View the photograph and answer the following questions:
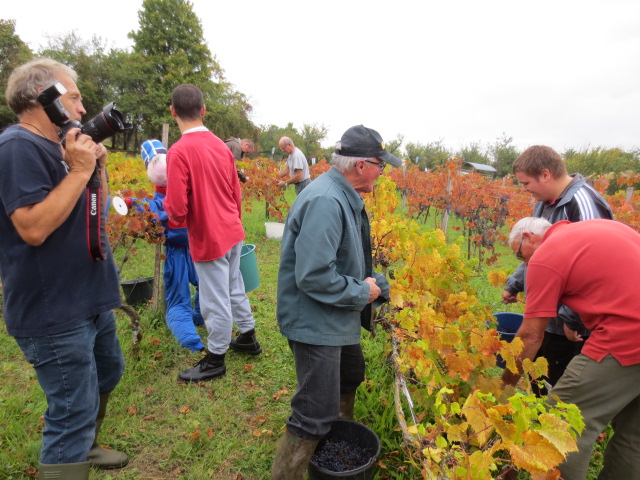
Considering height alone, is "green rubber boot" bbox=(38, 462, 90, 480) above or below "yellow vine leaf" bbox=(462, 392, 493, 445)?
below

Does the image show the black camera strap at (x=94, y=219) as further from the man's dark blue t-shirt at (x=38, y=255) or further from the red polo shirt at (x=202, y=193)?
the red polo shirt at (x=202, y=193)

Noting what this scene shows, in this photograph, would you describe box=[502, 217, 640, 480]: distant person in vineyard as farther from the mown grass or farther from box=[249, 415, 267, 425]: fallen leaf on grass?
box=[249, 415, 267, 425]: fallen leaf on grass

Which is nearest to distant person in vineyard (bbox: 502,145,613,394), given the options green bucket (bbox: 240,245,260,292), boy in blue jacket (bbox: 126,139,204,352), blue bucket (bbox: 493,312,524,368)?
blue bucket (bbox: 493,312,524,368)

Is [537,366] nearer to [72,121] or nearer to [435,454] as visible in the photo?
[435,454]

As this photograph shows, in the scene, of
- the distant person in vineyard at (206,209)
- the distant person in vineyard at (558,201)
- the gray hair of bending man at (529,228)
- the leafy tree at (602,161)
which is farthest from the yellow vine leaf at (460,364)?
the leafy tree at (602,161)

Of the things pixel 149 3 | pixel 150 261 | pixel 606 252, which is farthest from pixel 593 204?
pixel 149 3

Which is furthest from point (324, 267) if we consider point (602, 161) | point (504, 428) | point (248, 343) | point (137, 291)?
point (602, 161)

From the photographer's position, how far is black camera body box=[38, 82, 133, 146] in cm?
141

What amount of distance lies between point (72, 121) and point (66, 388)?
112cm

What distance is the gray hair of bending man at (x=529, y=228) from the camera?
206 centimetres

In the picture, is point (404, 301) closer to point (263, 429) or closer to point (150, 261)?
point (263, 429)

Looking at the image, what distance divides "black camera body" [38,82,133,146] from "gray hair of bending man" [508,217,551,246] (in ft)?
7.03

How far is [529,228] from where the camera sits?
2090 millimetres

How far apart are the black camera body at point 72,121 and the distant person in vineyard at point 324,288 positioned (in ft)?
2.89
